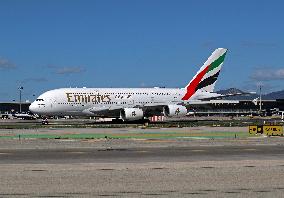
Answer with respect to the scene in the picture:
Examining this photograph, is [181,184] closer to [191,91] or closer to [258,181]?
[258,181]

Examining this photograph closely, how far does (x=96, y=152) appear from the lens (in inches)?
1117

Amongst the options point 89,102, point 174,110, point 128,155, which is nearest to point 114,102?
point 89,102

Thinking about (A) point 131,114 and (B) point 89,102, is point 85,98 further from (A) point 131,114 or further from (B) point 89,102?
(A) point 131,114

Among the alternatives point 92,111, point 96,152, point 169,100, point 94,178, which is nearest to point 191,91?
point 169,100

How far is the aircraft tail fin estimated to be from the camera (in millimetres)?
79625

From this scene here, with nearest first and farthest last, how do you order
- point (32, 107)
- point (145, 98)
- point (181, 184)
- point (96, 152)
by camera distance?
point (181, 184) → point (96, 152) → point (32, 107) → point (145, 98)

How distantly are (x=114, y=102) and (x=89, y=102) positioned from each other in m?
3.83

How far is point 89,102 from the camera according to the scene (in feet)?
233

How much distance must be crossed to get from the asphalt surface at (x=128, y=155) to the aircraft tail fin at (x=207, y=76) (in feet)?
162

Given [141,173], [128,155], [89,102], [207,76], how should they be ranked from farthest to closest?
1. [207,76]
2. [89,102]
3. [128,155]
4. [141,173]

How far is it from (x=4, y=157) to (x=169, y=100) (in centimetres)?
5404

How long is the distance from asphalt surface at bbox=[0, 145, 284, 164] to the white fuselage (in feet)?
133

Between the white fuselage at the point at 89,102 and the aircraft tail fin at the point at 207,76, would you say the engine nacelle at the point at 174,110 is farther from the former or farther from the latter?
the aircraft tail fin at the point at 207,76

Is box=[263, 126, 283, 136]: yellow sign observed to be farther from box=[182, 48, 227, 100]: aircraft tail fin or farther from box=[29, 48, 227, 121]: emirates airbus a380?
box=[182, 48, 227, 100]: aircraft tail fin
